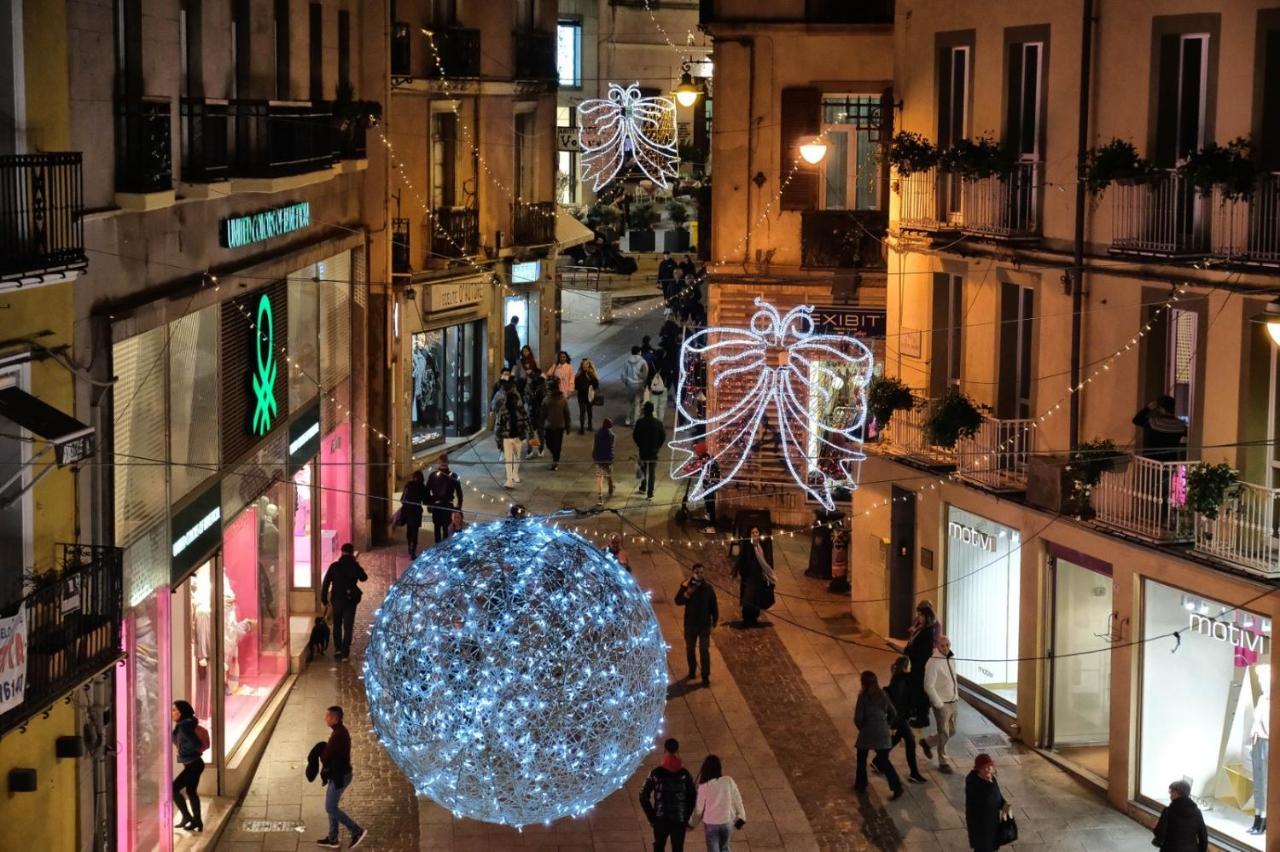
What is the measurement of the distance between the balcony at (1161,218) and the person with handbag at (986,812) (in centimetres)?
552

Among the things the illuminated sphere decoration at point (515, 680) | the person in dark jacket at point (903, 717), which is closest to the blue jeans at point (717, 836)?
the illuminated sphere decoration at point (515, 680)

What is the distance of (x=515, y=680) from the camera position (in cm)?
1520

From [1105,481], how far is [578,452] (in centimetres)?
1889

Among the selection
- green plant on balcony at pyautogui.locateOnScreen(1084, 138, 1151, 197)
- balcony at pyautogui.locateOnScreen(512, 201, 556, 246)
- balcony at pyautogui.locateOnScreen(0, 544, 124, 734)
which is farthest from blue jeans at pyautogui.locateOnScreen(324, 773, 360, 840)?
balcony at pyautogui.locateOnScreen(512, 201, 556, 246)

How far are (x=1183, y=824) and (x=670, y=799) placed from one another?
4.35 meters

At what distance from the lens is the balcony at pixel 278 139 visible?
67.4 feet

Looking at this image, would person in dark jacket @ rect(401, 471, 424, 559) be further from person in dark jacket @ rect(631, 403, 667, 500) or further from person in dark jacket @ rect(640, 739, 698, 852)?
person in dark jacket @ rect(640, 739, 698, 852)

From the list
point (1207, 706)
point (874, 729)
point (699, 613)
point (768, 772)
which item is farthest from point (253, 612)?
point (1207, 706)

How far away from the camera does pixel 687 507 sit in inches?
1331

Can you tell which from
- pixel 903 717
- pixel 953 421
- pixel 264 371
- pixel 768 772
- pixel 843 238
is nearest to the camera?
pixel 903 717

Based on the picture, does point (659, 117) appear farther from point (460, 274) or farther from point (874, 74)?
point (874, 74)

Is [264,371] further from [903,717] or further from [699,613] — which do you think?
[903,717]

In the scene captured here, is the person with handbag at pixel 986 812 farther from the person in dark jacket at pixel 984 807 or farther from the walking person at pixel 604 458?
the walking person at pixel 604 458

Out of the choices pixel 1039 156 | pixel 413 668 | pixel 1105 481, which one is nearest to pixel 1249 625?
pixel 1105 481
